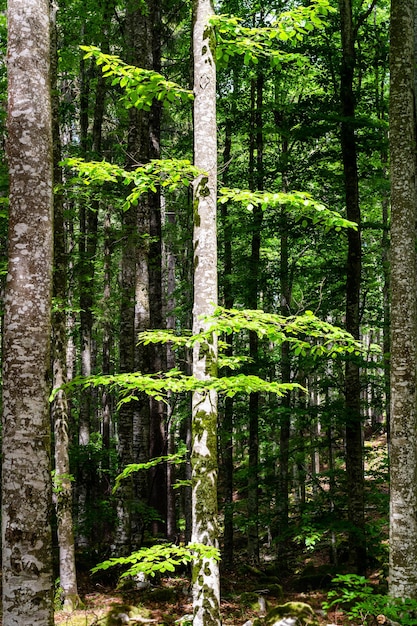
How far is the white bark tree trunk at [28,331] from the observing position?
147 inches

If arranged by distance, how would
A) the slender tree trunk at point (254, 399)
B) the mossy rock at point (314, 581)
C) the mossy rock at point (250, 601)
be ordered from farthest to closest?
the slender tree trunk at point (254, 399)
the mossy rock at point (314, 581)
the mossy rock at point (250, 601)

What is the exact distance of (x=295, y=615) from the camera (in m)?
7.37

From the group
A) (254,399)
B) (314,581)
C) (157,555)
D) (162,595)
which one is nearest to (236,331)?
(157,555)

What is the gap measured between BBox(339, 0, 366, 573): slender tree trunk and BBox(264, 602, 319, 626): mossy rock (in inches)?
113


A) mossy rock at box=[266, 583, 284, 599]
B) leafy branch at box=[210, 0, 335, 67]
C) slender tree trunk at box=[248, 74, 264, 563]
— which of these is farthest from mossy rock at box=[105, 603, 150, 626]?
leafy branch at box=[210, 0, 335, 67]

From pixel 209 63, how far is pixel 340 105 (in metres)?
7.47

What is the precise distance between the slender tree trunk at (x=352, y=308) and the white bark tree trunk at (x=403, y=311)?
3437 millimetres


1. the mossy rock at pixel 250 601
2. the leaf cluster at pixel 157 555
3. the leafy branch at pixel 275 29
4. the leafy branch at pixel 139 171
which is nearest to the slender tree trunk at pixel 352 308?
the mossy rock at pixel 250 601

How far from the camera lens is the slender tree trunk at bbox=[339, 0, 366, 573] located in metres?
10.4

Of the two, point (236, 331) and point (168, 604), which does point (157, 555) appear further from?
point (168, 604)

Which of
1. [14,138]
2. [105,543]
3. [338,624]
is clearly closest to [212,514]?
[14,138]

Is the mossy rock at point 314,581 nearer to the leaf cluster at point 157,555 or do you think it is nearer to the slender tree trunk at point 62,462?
the slender tree trunk at point 62,462

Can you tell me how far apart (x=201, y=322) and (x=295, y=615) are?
17.0 ft

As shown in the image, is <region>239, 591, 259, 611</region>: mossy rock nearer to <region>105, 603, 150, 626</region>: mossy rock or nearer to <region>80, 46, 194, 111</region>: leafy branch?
<region>105, 603, 150, 626</region>: mossy rock
